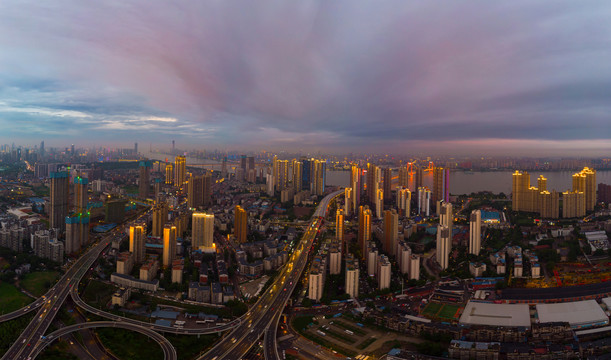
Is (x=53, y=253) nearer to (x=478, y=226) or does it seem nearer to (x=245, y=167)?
A: (x=478, y=226)

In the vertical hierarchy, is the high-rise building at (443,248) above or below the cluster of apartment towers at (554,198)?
below

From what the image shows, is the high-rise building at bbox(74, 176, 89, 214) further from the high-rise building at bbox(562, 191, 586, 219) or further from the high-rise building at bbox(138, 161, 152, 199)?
the high-rise building at bbox(562, 191, 586, 219)

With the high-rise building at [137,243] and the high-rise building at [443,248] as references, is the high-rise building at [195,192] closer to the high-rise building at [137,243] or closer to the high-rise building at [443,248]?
the high-rise building at [137,243]

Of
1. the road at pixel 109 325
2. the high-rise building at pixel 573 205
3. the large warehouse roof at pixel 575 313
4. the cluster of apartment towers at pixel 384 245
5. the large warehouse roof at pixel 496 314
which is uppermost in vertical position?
the high-rise building at pixel 573 205

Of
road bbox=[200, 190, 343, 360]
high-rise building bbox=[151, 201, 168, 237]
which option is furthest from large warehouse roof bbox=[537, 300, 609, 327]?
high-rise building bbox=[151, 201, 168, 237]

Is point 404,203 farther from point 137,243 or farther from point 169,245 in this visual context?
point 137,243

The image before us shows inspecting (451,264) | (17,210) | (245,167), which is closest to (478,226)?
(451,264)

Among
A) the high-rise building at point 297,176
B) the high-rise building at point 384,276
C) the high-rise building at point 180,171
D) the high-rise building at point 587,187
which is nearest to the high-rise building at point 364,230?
the high-rise building at point 384,276
